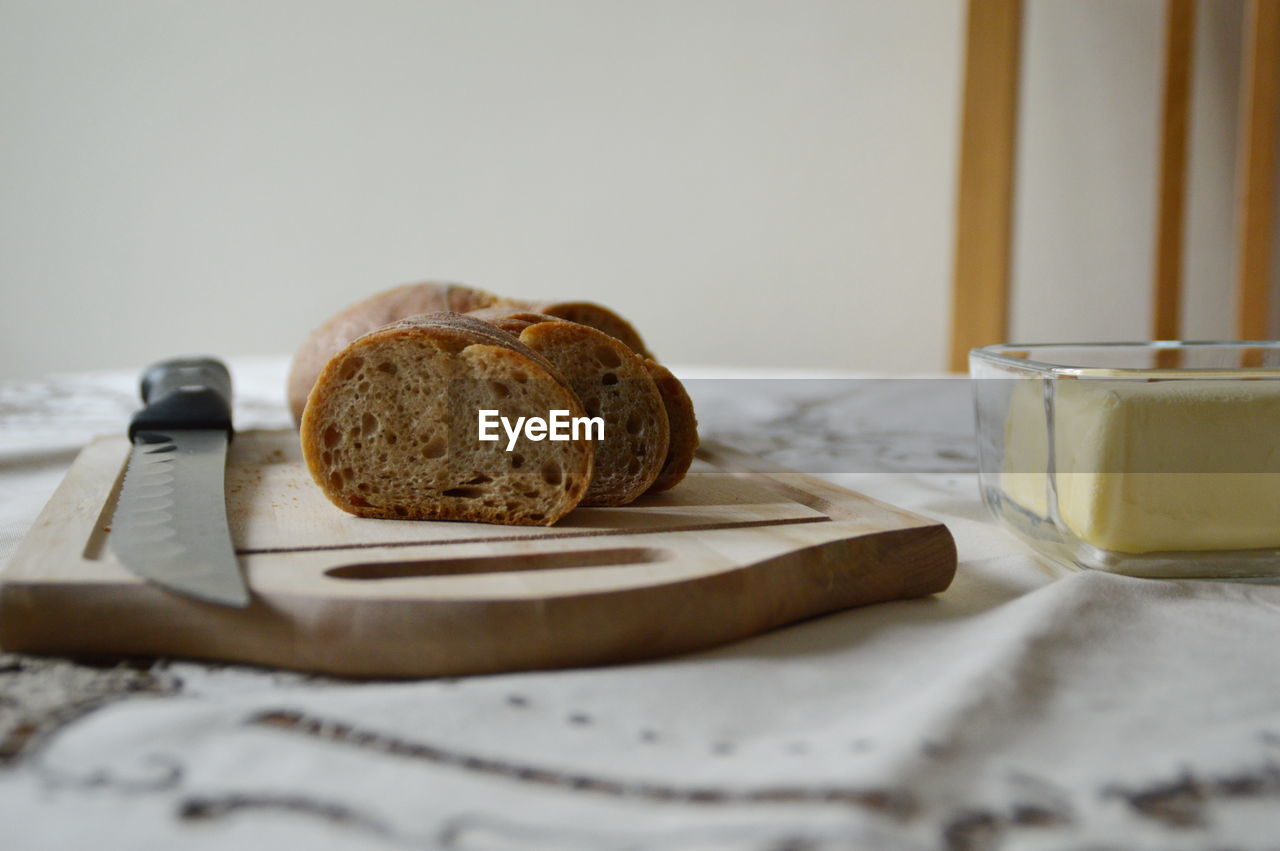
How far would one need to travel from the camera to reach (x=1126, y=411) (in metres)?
0.72

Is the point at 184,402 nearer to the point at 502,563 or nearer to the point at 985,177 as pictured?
the point at 502,563

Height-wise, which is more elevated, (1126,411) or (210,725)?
(1126,411)

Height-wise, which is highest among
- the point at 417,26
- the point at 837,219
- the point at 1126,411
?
the point at 417,26

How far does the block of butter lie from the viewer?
721 mm

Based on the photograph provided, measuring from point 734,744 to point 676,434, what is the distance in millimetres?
524

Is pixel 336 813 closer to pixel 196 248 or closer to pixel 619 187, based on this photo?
pixel 619 187

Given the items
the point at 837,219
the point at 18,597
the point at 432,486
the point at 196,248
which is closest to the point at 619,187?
the point at 837,219

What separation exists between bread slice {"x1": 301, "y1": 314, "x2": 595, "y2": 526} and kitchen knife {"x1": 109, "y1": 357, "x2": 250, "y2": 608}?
0.11 metres

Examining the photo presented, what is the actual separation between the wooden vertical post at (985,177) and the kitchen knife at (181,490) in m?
1.89

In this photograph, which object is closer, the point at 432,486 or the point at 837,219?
the point at 432,486

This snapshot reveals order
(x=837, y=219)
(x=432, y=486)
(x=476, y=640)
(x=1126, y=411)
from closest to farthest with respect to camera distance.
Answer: (x=476, y=640) → (x=1126, y=411) → (x=432, y=486) → (x=837, y=219)

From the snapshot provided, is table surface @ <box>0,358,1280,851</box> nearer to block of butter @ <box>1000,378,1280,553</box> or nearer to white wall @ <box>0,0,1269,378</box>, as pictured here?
block of butter @ <box>1000,378,1280,553</box>

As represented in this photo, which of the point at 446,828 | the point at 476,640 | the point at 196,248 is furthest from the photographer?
the point at 196,248

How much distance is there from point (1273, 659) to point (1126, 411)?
0.63 feet
